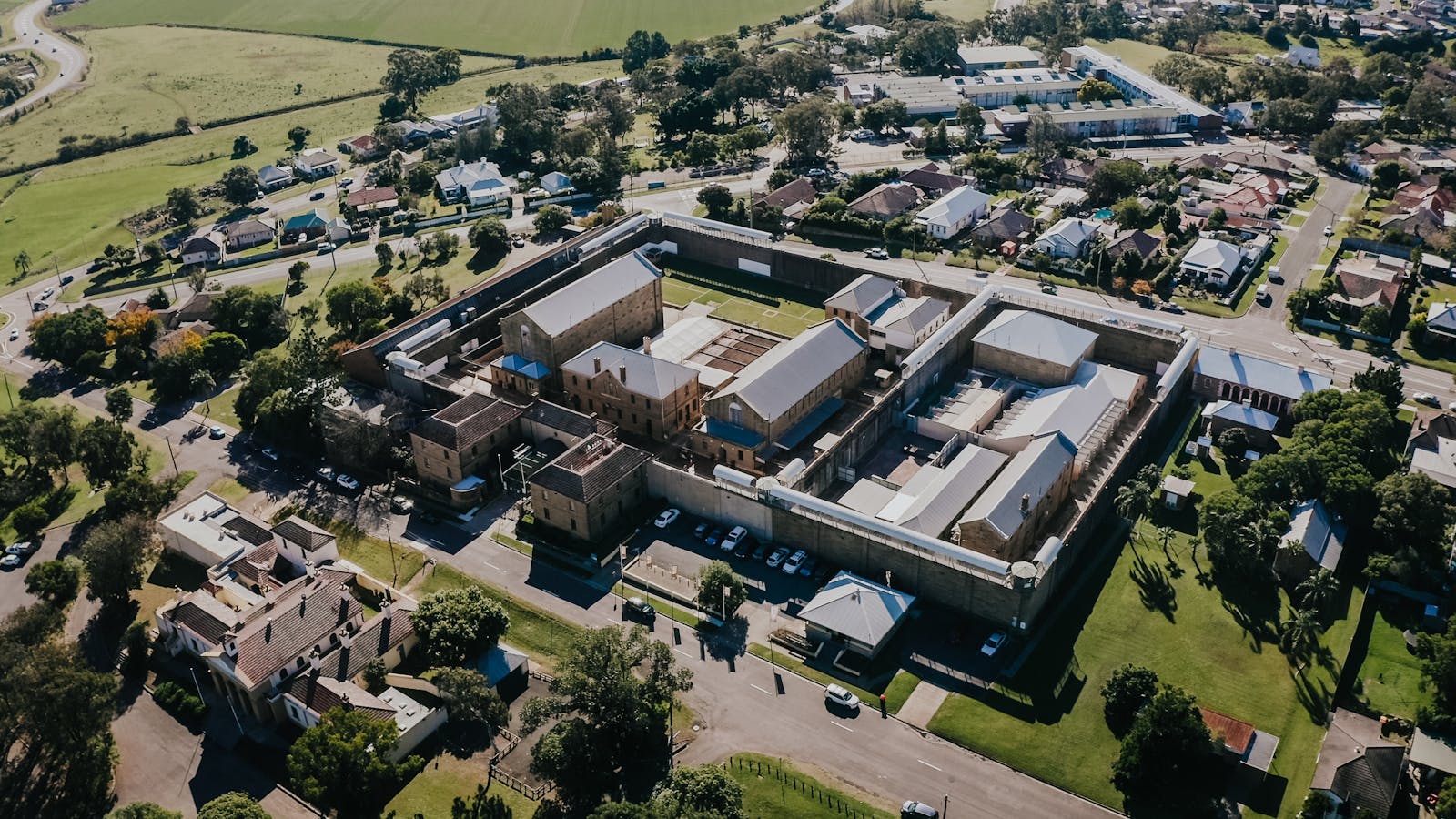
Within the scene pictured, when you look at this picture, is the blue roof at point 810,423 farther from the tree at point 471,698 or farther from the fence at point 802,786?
A: the tree at point 471,698

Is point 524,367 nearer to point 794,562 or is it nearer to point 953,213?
point 794,562

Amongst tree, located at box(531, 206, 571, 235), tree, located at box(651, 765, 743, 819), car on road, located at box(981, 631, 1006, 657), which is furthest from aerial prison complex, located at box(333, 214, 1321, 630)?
tree, located at box(651, 765, 743, 819)

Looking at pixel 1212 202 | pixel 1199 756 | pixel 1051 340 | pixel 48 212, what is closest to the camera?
pixel 1199 756

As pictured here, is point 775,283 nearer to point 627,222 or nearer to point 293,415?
point 627,222

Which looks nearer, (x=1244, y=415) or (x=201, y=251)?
(x=1244, y=415)

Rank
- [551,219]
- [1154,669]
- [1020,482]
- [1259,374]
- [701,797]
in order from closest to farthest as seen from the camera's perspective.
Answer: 1. [701,797]
2. [1154,669]
3. [1020,482]
4. [1259,374]
5. [551,219]

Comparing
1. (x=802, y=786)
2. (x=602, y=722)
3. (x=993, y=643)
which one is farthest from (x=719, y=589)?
(x=993, y=643)

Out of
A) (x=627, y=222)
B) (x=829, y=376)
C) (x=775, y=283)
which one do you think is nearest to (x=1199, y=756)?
(x=829, y=376)
